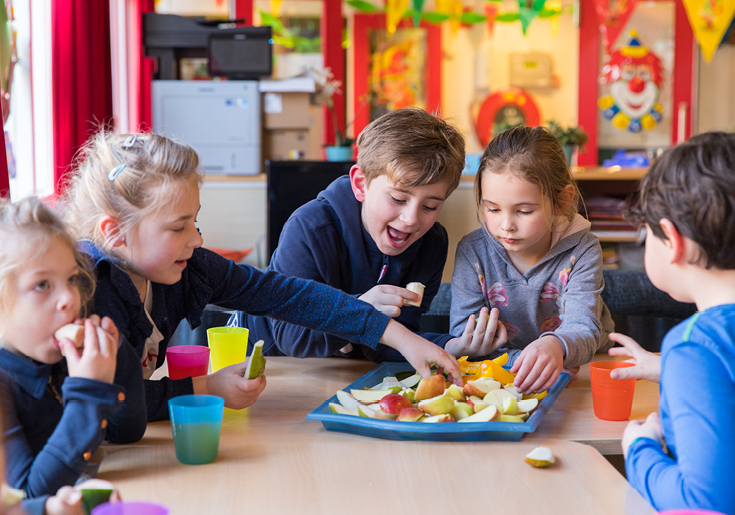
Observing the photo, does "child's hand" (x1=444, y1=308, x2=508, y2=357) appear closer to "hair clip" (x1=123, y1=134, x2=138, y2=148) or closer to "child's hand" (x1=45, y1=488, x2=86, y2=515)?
"hair clip" (x1=123, y1=134, x2=138, y2=148)

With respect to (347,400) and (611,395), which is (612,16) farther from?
(347,400)

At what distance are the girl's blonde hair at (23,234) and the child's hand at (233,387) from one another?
32cm

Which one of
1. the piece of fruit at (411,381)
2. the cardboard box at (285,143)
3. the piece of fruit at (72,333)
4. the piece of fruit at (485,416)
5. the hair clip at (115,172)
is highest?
the cardboard box at (285,143)

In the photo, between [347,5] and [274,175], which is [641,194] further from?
[347,5]

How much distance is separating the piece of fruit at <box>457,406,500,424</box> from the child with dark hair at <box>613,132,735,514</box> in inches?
7.2

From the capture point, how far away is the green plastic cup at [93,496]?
2.37ft

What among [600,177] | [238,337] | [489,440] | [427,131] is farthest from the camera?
[600,177]

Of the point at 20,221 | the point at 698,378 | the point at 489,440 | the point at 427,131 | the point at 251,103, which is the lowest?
the point at 489,440

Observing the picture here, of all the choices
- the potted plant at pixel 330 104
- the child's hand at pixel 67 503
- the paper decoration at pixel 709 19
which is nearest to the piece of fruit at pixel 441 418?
the child's hand at pixel 67 503

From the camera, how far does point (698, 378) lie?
75cm

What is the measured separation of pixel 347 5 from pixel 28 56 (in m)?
3.82

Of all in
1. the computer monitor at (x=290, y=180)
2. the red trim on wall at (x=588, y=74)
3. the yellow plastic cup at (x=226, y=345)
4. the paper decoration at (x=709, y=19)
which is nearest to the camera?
the yellow plastic cup at (x=226, y=345)

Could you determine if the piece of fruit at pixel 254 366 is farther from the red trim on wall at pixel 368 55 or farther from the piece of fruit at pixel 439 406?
the red trim on wall at pixel 368 55

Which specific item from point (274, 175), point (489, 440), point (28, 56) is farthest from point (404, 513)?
point (28, 56)
